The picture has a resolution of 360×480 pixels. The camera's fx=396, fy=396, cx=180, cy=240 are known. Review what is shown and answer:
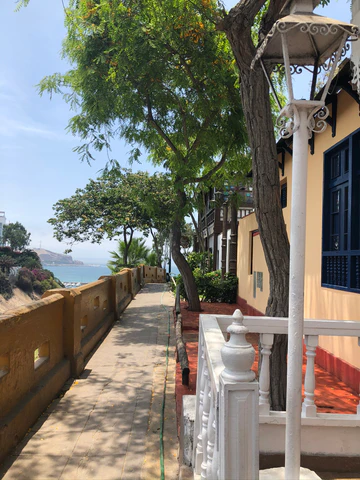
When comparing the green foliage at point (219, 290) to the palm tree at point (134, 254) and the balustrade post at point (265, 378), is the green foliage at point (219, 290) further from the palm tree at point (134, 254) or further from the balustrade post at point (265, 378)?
the palm tree at point (134, 254)

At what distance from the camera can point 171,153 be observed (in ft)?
40.1

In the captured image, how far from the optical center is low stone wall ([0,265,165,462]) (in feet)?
13.2

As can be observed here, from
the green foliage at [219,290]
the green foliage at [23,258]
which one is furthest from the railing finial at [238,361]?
the green foliage at [23,258]

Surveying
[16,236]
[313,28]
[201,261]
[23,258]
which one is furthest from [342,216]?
[16,236]

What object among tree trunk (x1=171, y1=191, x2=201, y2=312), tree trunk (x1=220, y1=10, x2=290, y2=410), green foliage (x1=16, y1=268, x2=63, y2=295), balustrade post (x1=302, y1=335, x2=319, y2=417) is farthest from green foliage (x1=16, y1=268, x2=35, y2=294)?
balustrade post (x1=302, y1=335, x2=319, y2=417)

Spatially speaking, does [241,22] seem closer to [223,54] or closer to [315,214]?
[315,214]

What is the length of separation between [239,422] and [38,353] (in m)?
4.66

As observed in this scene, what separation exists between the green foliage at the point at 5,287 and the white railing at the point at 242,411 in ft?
77.2

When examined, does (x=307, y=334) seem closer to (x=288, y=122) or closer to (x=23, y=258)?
(x=288, y=122)

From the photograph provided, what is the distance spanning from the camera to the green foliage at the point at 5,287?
24188 mm

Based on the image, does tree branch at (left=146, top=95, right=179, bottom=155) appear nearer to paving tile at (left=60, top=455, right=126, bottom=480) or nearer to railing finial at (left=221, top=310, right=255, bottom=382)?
paving tile at (left=60, top=455, right=126, bottom=480)

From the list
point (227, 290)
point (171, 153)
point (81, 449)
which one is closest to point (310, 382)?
point (81, 449)

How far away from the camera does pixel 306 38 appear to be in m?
2.46

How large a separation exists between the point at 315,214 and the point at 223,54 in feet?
16.3
